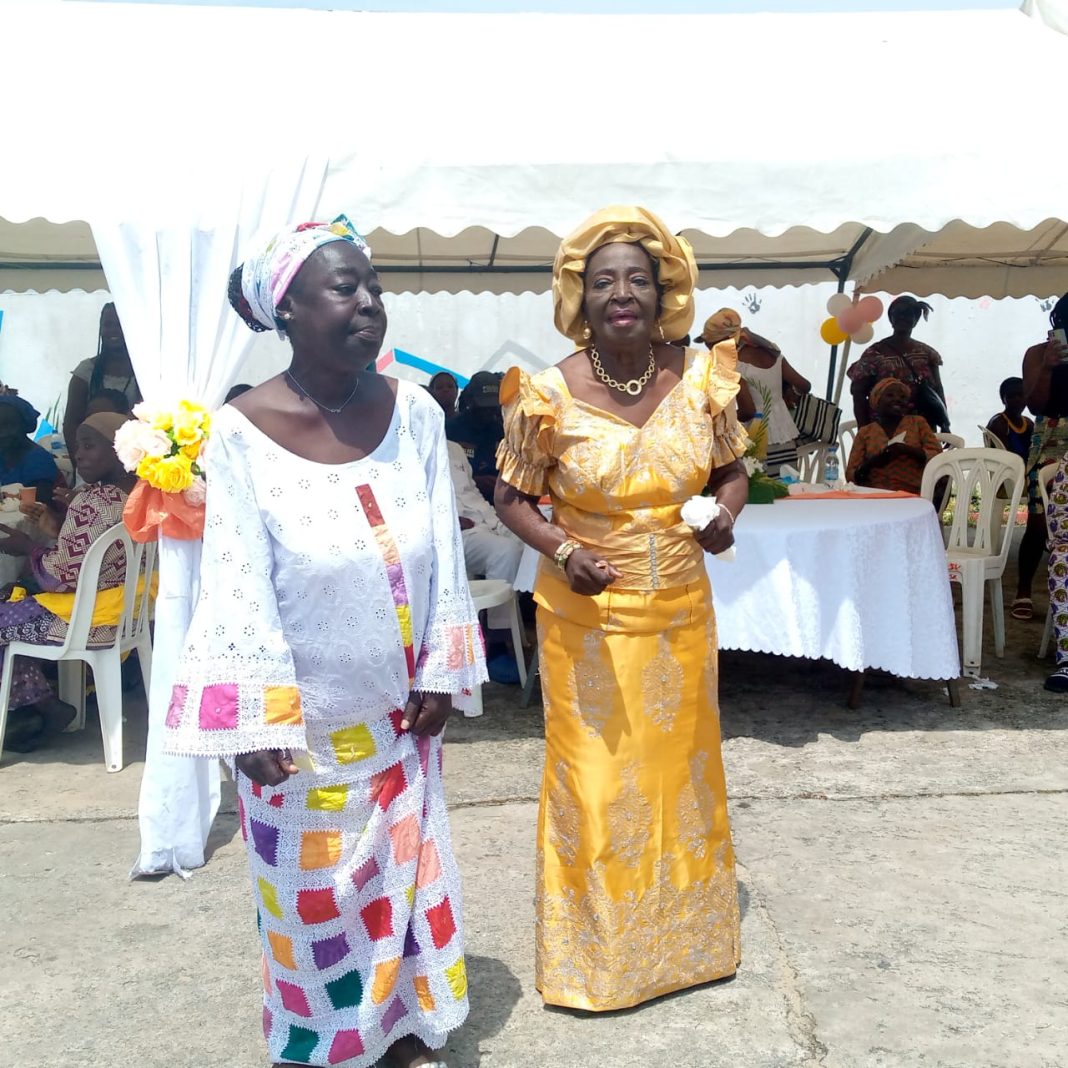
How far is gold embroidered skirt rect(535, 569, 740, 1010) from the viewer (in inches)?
108

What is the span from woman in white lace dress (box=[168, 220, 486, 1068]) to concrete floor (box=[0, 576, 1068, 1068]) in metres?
0.49

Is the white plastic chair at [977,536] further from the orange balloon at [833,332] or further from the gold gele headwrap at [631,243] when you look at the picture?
the gold gele headwrap at [631,243]

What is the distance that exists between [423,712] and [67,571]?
336cm

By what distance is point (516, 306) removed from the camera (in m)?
11.7

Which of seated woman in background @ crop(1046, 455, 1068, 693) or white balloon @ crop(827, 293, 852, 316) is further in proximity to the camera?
white balloon @ crop(827, 293, 852, 316)

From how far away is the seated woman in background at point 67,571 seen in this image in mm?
4980

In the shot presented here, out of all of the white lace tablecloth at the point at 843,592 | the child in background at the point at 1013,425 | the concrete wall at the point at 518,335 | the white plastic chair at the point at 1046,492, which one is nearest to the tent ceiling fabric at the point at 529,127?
the white lace tablecloth at the point at 843,592

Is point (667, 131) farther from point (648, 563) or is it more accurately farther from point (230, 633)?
point (230, 633)

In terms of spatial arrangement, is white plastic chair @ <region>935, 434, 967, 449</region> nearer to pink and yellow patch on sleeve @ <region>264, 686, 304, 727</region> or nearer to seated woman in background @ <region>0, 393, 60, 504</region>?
seated woman in background @ <region>0, 393, 60, 504</region>

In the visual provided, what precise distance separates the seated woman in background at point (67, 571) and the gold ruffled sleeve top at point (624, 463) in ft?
9.57

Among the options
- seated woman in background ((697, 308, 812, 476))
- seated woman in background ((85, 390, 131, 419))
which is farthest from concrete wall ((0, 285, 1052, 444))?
seated woman in background ((85, 390, 131, 419))

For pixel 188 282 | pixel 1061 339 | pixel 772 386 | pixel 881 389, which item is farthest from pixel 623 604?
pixel 881 389

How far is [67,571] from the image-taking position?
16.6 ft

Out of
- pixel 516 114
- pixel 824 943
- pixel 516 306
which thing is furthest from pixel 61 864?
pixel 516 306
